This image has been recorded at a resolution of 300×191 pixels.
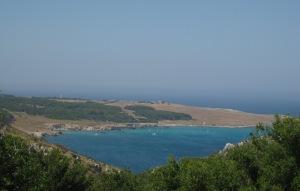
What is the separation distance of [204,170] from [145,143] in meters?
120

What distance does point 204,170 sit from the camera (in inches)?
1273

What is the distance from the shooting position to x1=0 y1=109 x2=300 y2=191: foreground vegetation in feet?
90.6

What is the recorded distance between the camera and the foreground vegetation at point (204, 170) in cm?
2761

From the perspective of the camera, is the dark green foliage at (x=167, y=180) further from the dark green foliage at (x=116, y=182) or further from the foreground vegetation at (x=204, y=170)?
the dark green foliage at (x=116, y=182)

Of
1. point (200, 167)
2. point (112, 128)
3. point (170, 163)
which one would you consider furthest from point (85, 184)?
point (112, 128)

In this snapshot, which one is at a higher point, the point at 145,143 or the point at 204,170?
the point at 204,170

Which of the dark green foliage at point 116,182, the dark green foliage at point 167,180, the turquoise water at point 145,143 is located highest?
the dark green foliage at point 167,180

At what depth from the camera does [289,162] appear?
31.3 metres

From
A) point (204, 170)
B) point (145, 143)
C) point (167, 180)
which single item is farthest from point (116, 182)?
point (145, 143)

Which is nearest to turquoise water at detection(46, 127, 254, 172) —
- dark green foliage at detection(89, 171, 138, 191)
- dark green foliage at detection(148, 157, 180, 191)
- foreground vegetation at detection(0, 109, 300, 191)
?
dark green foliage at detection(89, 171, 138, 191)

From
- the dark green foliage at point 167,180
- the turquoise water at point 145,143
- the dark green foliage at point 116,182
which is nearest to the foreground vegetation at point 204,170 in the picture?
the dark green foliage at point 167,180

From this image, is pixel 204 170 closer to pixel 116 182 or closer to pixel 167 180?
pixel 167 180

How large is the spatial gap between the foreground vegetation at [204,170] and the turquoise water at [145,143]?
6770 centimetres

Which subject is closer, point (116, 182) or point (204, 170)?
point (204, 170)
